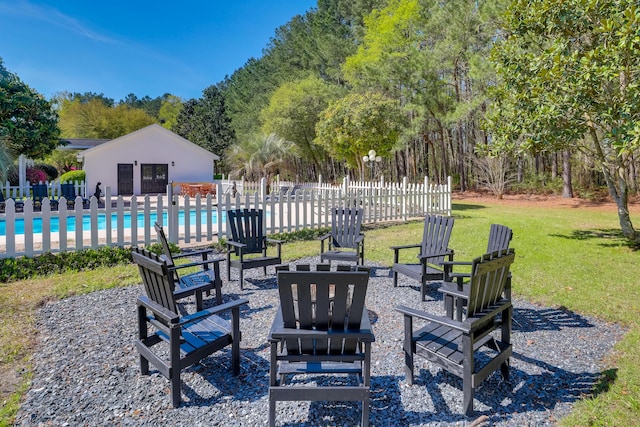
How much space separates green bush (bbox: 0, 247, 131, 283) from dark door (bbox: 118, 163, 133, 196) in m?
17.9

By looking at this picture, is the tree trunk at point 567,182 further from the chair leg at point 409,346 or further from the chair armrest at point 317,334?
the chair armrest at point 317,334

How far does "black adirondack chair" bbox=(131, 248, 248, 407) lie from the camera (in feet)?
8.06

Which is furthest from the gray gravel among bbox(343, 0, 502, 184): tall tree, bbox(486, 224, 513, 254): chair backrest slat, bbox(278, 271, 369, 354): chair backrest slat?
bbox(343, 0, 502, 184): tall tree

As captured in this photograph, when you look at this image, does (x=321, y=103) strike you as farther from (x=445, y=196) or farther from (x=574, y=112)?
(x=574, y=112)

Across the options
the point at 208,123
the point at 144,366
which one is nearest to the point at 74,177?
the point at 208,123

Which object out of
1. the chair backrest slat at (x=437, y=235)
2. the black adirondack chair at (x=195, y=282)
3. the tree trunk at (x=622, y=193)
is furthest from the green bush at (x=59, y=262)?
the tree trunk at (x=622, y=193)

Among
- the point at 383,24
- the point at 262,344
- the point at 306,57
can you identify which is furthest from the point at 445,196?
the point at 306,57

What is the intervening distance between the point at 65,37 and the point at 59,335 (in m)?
34.9

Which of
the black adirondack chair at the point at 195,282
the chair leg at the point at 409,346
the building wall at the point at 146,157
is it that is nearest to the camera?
the chair leg at the point at 409,346

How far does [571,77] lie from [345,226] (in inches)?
194

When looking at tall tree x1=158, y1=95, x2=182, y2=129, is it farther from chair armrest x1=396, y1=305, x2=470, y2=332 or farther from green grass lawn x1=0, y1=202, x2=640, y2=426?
chair armrest x1=396, y1=305, x2=470, y2=332

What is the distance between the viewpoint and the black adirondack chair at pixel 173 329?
2.46 metres

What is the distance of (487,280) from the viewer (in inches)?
101

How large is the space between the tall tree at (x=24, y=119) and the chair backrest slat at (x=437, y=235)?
15.7m
